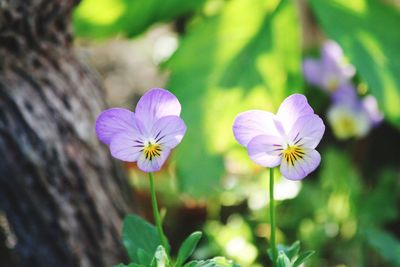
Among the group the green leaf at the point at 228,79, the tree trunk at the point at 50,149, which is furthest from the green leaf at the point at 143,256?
the green leaf at the point at 228,79

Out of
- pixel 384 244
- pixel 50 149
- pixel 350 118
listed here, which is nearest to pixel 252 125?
pixel 50 149

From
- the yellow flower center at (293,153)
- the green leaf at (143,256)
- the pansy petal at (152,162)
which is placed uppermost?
the pansy petal at (152,162)

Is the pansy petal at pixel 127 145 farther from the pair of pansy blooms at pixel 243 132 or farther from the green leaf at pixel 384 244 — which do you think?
the green leaf at pixel 384 244

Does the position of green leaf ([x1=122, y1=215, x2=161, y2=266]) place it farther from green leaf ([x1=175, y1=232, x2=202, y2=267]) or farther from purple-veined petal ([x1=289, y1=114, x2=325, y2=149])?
purple-veined petal ([x1=289, y1=114, x2=325, y2=149])

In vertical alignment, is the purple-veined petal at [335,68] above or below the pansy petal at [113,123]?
above

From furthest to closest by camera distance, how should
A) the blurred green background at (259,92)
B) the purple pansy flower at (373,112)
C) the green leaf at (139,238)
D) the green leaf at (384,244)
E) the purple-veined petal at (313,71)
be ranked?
1. the purple-veined petal at (313,71)
2. the purple pansy flower at (373,112)
3. the blurred green background at (259,92)
4. the green leaf at (384,244)
5. the green leaf at (139,238)

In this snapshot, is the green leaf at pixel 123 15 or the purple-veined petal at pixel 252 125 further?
the green leaf at pixel 123 15

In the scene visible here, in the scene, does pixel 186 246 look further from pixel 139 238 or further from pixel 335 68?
pixel 335 68
